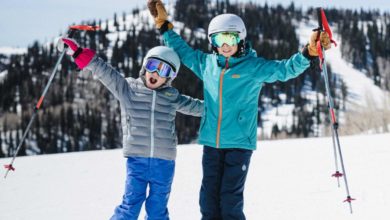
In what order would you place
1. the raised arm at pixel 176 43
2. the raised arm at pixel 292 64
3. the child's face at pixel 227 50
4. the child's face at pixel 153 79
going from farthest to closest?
the raised arm at pixel 176 43, the child's face at pixel 153 79, the child's face at pixel 227 50, the raised arm at pixel 292 64

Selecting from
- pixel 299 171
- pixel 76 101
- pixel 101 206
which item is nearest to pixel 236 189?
pixel 101 206

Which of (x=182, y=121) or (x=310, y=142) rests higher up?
(x=310, y=142)

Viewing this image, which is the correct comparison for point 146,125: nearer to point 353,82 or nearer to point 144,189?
point 144,189

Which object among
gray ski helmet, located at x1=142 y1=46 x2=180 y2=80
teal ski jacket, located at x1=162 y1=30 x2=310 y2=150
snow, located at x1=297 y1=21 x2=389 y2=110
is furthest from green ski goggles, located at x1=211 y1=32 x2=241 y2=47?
snow, located at x1=297 y1=21 x2=389 y2=110

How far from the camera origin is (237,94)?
3.59 metres

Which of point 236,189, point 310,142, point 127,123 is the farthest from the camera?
point 310,142

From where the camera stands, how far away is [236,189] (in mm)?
3484

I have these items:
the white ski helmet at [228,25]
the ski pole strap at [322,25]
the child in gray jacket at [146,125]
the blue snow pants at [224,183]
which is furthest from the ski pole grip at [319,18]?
the child in gray jacket at [146,125]

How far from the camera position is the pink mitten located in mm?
3633

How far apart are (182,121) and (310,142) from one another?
62146 millimetres

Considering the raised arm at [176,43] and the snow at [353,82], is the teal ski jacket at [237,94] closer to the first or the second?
the raised arm at [176,43]

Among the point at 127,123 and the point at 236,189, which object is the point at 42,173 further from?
the point at 236,189

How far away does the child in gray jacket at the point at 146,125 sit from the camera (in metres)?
3.58

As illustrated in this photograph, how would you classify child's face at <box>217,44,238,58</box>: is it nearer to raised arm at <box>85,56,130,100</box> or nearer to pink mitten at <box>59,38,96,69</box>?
raised arm at <box>85,56,130,100</box>
